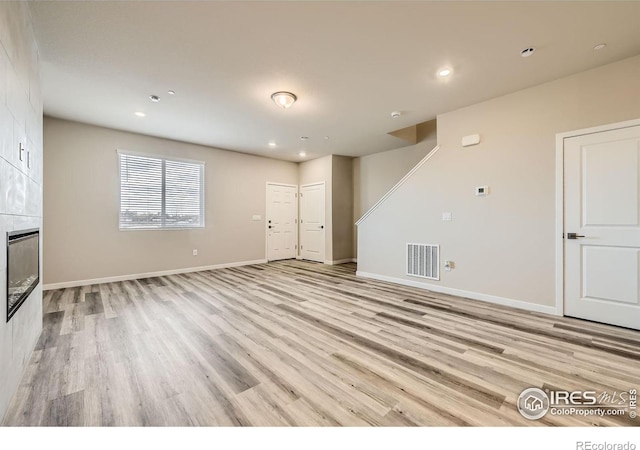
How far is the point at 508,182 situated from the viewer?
348cm

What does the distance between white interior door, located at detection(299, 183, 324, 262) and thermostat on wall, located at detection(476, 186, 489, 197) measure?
4.01m

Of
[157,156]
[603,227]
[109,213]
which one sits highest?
[157,156]

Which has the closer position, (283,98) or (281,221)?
(283,98)

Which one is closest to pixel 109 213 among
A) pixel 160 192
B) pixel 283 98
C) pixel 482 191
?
pixel 160 192

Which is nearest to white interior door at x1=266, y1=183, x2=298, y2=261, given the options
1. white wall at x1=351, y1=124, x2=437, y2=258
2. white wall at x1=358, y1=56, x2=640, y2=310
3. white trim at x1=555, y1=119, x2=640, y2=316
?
white wall at x1=351, y1=124, x2=437, y2=258

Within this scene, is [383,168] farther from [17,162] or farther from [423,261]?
[17,162]

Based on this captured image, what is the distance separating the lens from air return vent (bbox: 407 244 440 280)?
13.8 ft

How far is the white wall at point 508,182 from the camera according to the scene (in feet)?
9.69

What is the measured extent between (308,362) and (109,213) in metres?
4.82

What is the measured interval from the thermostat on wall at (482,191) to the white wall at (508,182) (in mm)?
A: 60

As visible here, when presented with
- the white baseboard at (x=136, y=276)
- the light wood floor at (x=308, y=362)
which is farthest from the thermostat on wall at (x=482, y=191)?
the white baseboard at (x=136, y=276)

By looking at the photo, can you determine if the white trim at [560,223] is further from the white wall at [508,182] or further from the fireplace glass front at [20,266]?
the fireplace glass front at [20,266]

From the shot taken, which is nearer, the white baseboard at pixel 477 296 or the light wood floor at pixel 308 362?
the light wood floor at pixel 308 362
